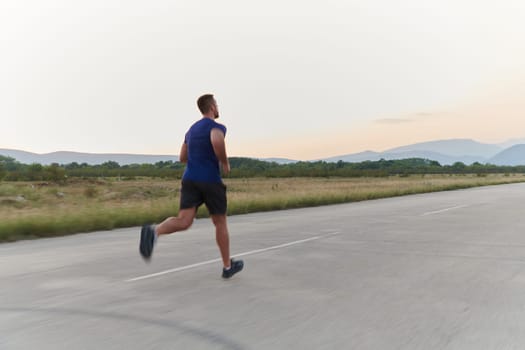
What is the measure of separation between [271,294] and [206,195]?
4.62ft

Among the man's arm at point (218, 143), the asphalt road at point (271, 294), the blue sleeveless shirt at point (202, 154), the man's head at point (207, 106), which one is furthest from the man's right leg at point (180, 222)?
the man's head at point (207, 106)

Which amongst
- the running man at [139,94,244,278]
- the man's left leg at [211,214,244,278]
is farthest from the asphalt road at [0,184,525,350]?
the running man at [139,94,244,278]

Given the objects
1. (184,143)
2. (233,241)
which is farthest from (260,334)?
(233,241)

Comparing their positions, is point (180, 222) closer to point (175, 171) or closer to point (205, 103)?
point (205, 103)

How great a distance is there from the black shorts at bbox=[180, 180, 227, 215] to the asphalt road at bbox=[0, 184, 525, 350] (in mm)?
854

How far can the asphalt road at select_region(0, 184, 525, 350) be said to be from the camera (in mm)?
4117

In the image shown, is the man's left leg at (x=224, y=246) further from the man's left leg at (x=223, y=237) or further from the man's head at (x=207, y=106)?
the man's head at (x=207, y=106)

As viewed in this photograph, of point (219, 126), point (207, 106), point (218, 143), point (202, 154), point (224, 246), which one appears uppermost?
point (207, 106)

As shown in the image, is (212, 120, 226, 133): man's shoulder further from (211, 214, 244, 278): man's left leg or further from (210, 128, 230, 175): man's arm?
(211, 214, 244, 278): man's left leg

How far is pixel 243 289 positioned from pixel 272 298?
0.51m

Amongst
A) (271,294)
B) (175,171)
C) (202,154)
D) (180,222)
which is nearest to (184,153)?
(202,154)

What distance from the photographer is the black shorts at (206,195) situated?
6168 millimetres

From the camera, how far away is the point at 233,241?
9.82 metres

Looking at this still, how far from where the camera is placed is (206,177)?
6180mm
